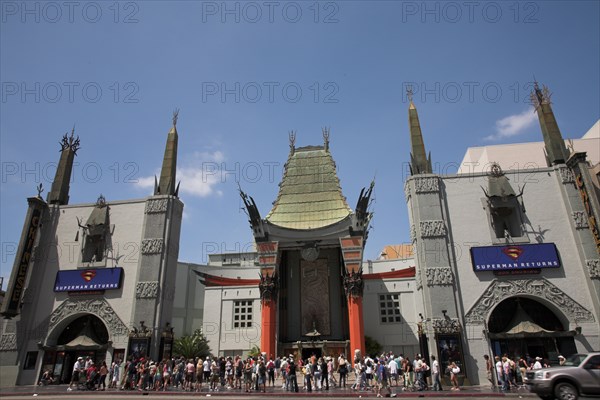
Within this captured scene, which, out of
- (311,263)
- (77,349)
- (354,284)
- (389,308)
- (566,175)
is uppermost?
(566,175)

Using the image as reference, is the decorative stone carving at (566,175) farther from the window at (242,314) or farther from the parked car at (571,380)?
the window at (242,314)

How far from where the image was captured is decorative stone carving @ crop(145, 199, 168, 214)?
83.9 feet

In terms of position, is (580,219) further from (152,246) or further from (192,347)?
(192,347)

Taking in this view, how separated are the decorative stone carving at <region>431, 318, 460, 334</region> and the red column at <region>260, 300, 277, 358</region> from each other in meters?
15.3

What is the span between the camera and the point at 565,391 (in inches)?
471

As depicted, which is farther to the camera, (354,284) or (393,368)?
(354,284)

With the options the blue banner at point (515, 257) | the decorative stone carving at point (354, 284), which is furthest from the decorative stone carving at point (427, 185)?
the decorative stone carving at point (354, 284)

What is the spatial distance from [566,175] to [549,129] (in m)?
3.25

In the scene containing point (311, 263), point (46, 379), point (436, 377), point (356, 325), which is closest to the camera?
point (436, 377)

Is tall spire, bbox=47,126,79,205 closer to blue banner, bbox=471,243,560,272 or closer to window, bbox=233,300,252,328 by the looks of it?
window, bbox=233,300,252,328

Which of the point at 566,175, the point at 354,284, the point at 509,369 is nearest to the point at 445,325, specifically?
the point at 509,369

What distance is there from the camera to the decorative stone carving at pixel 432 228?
2264 cm

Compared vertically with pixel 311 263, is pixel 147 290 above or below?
below

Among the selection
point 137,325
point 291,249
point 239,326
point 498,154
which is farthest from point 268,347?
point 498,154
